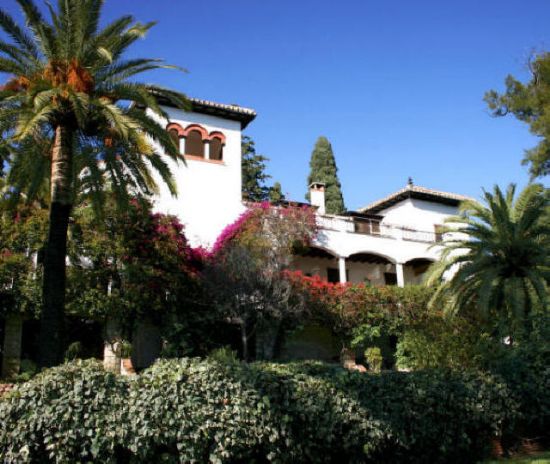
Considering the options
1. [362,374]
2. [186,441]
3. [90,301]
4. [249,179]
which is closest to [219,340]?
[90,301]

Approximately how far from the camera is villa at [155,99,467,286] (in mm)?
25984

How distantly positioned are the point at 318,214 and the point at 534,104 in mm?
10013

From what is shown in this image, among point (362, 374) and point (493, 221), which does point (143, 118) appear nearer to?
point (362, 374)

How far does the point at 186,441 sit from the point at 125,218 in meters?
12.5

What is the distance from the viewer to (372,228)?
31.6 metres

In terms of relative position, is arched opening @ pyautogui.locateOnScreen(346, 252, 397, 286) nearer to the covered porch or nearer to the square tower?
the covered porch

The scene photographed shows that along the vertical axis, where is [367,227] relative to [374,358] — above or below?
above

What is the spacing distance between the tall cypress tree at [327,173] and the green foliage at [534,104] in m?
14.4

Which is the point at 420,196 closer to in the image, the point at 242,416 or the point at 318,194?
the point at 318,194

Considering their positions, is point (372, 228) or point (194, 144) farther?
point (372, 228)

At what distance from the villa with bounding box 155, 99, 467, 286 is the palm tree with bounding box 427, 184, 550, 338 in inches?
74.3

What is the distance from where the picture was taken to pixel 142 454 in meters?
8.66

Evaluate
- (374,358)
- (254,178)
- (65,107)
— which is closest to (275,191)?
(254,178)

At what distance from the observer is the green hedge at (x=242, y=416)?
865cm
